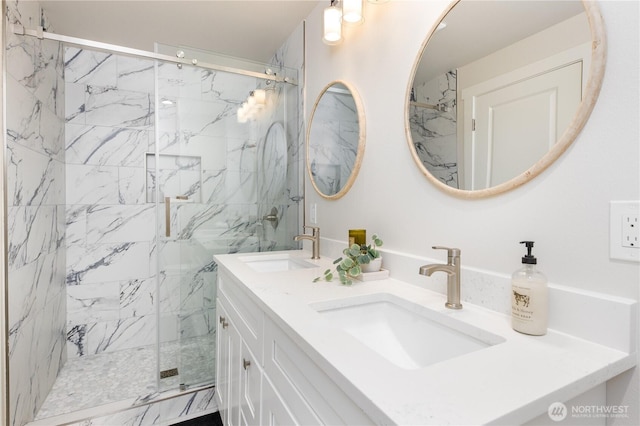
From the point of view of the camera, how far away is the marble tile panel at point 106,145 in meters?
2.52

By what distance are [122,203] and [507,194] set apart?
9.10ft

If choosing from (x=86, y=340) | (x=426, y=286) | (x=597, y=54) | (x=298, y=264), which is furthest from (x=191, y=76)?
(x=86, y=340)

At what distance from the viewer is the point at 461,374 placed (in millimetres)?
570

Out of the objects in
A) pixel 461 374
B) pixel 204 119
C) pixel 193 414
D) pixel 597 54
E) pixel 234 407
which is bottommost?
pixel 193 414

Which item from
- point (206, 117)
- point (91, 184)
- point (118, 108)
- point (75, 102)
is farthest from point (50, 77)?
point (206, 117)

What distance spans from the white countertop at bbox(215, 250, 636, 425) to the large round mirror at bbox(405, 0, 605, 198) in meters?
0.41

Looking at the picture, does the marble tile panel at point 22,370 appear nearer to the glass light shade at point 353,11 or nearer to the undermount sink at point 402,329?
the undermount sink at point 402,329

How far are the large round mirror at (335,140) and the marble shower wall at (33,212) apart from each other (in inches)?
60.1

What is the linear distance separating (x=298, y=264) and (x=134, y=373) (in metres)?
1.54

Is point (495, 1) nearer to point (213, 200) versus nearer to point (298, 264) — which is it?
point (298, 264)

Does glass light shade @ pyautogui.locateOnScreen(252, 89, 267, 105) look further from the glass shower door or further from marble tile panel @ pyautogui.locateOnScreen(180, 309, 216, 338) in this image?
marble tile panel @ pyautogui.locateOnScreen(180, 309, 216, 338)

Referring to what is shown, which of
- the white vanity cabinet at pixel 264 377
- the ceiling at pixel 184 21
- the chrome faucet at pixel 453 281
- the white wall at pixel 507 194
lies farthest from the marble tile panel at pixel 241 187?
the chrome faucet at pixel 453 281

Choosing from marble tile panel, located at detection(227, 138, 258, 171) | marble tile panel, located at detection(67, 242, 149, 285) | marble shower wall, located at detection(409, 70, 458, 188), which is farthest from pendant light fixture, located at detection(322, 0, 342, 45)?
marble tile panel, located at detection(67, 242, 149, 285)

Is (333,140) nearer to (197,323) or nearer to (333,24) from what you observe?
(333,24)
